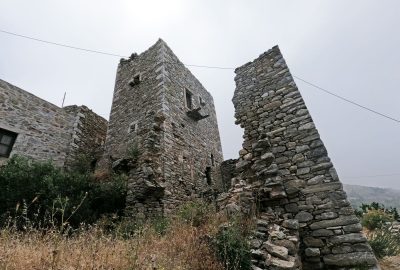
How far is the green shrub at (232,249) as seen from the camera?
3223 millimetres

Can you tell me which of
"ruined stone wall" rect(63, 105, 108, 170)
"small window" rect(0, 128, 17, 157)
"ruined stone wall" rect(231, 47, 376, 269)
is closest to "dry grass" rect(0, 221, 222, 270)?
"ruined stone wall" rect(231, 47, 376, 269)

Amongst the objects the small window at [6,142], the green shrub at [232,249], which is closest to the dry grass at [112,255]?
the green shrub at [232,249]

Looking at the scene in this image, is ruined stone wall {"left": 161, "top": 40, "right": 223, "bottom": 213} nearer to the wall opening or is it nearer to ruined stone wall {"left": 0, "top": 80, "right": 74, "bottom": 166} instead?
the wall opening

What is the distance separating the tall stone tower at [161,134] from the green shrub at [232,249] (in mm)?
4555

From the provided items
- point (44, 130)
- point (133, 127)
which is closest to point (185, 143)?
point (133, 127)

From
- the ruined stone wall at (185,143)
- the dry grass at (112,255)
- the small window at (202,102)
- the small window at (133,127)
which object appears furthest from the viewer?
the small window at (202,102)

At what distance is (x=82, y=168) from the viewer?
10.7 m

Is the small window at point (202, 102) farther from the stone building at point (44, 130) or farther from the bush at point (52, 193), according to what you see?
the bush at point (52, 193)

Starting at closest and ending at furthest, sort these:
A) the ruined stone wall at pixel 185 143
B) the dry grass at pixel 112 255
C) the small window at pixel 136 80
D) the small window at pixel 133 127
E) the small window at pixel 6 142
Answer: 1. the dry grass at pixel 112 255
2. the small window at pixel 6 142
3. the ruined stone wall at pixel 185 143
4. the small window at pixel 133 127
5. the small window at pixel 136 80

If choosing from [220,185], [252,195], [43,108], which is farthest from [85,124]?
[252,195]

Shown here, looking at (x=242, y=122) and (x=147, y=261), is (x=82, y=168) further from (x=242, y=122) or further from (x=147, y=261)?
(x=147, y=261)

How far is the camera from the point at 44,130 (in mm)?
10422

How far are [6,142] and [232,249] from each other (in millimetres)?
9759

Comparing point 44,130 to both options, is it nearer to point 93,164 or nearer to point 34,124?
point 34,124
